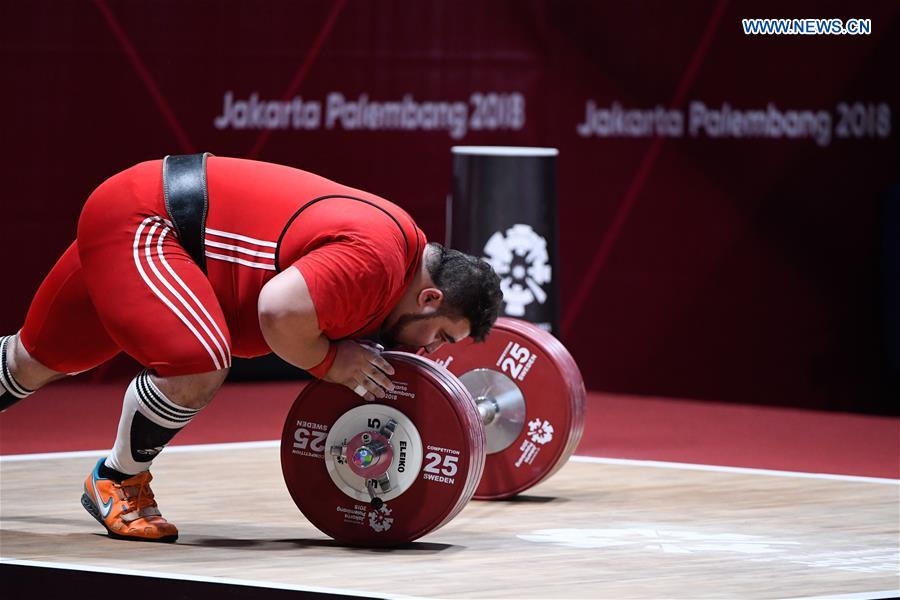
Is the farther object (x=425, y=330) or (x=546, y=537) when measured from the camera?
(x=546, y=537)

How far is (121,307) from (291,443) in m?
0.50

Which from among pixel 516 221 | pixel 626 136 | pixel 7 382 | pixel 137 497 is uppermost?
pixel 626 136

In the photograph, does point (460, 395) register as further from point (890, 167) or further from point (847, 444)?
point (890, 167)

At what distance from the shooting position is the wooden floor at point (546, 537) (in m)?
2.95

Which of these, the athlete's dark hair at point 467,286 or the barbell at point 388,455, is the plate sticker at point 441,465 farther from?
the athlete's dark hair at point 467,286

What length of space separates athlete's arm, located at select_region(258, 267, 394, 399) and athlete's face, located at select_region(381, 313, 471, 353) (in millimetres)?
86

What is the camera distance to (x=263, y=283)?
3.14m

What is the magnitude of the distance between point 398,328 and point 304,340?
31 cm

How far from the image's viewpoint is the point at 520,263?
5238 mm

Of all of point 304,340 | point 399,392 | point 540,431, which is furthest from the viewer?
point 540,431

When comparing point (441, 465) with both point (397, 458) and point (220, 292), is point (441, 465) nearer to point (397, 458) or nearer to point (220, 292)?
point (397, 458)

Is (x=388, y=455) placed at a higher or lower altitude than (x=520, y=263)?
lower

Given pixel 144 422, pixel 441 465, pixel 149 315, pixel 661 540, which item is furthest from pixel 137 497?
pixel 661 540

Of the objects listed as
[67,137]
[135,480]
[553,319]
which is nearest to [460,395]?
[135,480]
